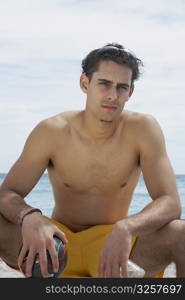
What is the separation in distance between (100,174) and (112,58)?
0.72 metres

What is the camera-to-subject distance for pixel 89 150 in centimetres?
368

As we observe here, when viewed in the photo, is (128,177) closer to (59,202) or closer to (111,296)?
(59,202)

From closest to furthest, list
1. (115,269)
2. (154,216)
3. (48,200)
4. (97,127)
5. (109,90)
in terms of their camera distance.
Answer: (115,269) → (154,216) → (109,90) → (97,127) → (48,200)

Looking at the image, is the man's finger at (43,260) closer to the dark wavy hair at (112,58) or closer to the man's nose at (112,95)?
the man's nose at (112,95)

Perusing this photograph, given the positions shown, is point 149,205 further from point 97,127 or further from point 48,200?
point 48,200

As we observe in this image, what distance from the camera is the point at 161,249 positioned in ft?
10.5

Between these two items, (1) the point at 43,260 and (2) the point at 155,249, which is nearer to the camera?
(1) the point at 43,260

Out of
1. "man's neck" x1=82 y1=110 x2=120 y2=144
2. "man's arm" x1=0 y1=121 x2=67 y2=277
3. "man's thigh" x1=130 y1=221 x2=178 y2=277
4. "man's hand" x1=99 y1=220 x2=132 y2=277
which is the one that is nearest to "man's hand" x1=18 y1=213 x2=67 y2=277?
"man's arm" x1=0 y1=121 x2=67 y2=277

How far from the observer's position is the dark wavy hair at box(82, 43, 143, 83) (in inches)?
138

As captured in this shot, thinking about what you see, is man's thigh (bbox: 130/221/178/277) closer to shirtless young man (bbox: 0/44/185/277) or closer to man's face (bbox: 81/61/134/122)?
shirtless young man (bbox: 0/44/185/277)

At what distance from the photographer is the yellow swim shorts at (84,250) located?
11.3 feet

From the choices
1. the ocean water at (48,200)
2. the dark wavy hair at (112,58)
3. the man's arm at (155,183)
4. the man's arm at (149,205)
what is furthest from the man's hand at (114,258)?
the ocean water at (48,200)

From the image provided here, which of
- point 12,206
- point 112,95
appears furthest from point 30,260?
point 112,95

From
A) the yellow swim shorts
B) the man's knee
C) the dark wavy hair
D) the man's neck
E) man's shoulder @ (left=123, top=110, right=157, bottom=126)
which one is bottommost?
the yellow swim shorts
